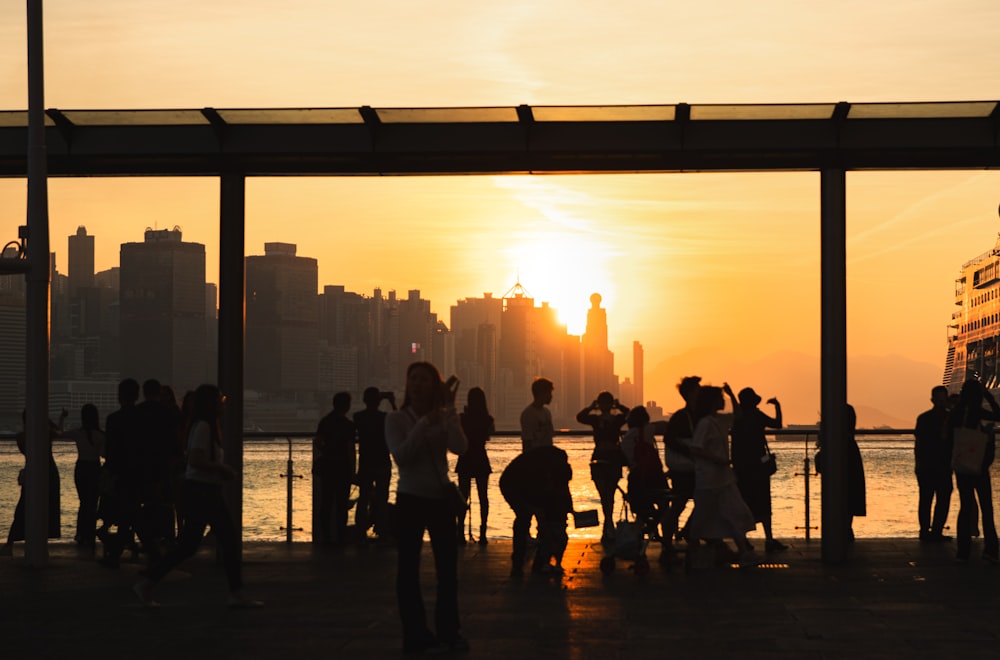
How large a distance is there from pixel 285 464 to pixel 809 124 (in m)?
6.83

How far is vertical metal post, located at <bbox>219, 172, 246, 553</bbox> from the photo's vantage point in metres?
14.1

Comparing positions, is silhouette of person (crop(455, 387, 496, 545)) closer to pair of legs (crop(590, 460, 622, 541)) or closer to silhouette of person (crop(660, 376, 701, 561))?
pair of legs (crop(590, 460, 622, 541))

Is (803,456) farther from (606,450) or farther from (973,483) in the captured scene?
(973,483)

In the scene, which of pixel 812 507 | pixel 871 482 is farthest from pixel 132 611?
pixel 871 482

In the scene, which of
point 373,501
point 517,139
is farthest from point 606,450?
point 517,139

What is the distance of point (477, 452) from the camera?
15398mm

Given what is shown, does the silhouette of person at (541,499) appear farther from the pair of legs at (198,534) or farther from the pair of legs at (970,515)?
the pair of legs at (970,515)

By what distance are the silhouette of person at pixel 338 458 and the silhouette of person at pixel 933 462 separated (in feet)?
19.2

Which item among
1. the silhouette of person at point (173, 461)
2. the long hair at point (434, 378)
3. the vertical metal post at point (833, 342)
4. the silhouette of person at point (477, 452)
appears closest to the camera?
the long hair at point (434, 378)

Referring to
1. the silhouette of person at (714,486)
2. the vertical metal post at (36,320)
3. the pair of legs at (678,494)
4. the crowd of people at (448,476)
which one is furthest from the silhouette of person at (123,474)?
the silhouette of person at (714,486)

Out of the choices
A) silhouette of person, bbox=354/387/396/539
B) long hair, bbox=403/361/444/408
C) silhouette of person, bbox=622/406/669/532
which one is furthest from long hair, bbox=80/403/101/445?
long hair, bbox=403/361/444/408

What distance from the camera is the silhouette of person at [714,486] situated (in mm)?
12672

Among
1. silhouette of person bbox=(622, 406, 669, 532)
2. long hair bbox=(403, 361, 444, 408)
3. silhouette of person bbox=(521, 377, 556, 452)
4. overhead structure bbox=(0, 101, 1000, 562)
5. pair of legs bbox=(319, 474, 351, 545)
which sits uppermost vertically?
overhead structure bbox=(0, 101, 1000, 562)

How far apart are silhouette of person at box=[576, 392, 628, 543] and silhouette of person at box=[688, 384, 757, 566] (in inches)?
106
